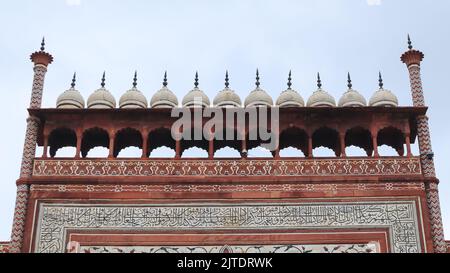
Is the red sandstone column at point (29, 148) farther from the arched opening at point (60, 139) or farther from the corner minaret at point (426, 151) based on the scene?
the corner minaret at point (426, 151)

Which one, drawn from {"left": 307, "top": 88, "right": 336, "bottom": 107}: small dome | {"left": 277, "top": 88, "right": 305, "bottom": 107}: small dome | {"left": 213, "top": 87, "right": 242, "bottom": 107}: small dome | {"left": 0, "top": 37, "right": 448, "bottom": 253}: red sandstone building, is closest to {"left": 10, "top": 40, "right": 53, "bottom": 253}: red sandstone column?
{"left": 0, "top": 37, "right": 448, "bottom": 253}: red sandstone building

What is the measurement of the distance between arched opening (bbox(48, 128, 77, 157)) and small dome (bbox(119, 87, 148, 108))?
0.87m

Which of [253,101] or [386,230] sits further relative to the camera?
[253,101]

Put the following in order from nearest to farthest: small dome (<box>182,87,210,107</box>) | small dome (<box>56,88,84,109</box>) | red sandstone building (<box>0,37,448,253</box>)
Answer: red sandstone building (<box>0,37,448,253</box>) → small dome (<box>182,87,210,107</box>) → small dome (<box>56,88,84,109</box>)

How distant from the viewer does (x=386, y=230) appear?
11.2 m

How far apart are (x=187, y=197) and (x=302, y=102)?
91.0 inches

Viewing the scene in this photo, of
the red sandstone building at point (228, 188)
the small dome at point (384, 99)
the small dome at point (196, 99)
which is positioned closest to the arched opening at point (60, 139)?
the red sandstone building at point (228, 188)

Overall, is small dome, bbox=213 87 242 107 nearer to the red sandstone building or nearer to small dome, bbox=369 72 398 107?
the red sandstone building

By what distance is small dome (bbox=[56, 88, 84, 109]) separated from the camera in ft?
39.9

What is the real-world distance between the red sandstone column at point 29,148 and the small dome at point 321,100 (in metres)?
4.07

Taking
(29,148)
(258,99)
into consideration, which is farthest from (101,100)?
(258,99)

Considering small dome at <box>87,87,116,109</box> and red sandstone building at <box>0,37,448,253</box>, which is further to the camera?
→ small dome at <box>87,87,116,109</box>
